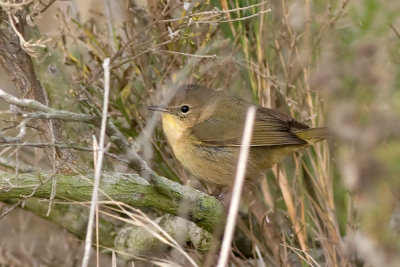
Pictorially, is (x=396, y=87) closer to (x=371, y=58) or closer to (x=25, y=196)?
(x=371, y=58)

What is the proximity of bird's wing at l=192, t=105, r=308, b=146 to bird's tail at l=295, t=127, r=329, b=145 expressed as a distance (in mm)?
25

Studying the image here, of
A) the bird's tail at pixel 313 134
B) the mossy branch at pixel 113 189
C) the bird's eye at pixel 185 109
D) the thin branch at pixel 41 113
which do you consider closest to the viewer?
the thin branch at pixel 41 113

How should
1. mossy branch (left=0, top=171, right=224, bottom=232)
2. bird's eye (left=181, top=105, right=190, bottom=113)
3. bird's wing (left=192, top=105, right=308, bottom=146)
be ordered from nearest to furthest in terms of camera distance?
mossy branch (left=0, top=171, right=224, bottom=232) → bird's wing (left=192, top=105, right=308, bottom=146) → bird's eye (left=181, top=105, right=190, bottom=113)

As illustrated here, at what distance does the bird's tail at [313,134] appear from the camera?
124 inches

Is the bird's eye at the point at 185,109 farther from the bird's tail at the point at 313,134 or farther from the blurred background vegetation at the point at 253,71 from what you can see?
Answer: the bird's tail at the point at 313,134

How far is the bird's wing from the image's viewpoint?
10.8ft

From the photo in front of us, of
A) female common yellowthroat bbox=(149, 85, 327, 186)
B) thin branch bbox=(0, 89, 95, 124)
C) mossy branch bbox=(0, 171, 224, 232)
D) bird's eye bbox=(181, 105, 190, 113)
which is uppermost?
bird's eye bbox=(181, 105, 190, 113)

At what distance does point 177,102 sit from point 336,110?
6.79ft

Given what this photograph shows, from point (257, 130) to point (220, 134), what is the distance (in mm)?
194

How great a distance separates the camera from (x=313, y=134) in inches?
125

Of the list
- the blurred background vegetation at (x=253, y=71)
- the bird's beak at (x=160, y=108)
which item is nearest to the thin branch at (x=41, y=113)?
the blurred background vegetation at (x=253, y=71)

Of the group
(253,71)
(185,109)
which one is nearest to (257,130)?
(253,71)

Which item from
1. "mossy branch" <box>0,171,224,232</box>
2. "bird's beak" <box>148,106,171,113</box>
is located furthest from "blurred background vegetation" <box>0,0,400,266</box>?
"mossy branch" <box>0,171,224,232</box>

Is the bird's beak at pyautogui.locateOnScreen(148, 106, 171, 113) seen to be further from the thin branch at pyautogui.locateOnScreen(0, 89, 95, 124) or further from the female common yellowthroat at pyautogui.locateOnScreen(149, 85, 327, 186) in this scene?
the thin branch at pyautogui.locateOnScreen(0, 89, 95, 124)
